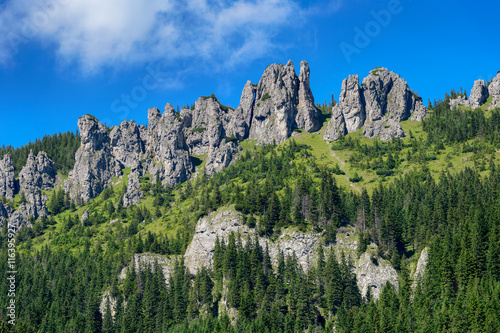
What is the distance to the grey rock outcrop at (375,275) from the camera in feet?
431

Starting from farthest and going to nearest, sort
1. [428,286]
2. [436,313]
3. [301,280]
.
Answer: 1. [301,280]
2. [428,286]
3. [436,313]

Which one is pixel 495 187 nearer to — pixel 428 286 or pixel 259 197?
pixel 428 286

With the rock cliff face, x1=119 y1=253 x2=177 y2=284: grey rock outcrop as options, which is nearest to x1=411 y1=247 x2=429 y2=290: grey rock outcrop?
the rock cliff face

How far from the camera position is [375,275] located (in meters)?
133

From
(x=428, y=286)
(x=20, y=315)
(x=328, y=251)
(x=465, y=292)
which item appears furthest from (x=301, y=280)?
(x=20, y=315)

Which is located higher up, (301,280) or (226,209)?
(226,209)

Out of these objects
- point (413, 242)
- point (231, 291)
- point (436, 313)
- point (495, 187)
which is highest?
point (495, 187)

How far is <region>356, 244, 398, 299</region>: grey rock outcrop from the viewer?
431ft

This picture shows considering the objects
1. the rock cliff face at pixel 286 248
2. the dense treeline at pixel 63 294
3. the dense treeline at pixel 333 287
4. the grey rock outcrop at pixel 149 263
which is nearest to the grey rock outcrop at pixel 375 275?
the rock cliff face at pixel 286 248

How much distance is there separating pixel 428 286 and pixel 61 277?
474 ft

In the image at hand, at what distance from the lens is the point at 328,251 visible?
146250 millimetres

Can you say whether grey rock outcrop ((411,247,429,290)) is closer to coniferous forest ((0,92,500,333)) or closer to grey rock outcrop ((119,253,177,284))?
coniferous forest ((0,92,500,333))

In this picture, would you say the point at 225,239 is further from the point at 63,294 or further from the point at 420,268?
the point at 63,294

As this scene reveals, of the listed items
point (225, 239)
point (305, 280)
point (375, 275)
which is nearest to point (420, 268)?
point (375, 275)
